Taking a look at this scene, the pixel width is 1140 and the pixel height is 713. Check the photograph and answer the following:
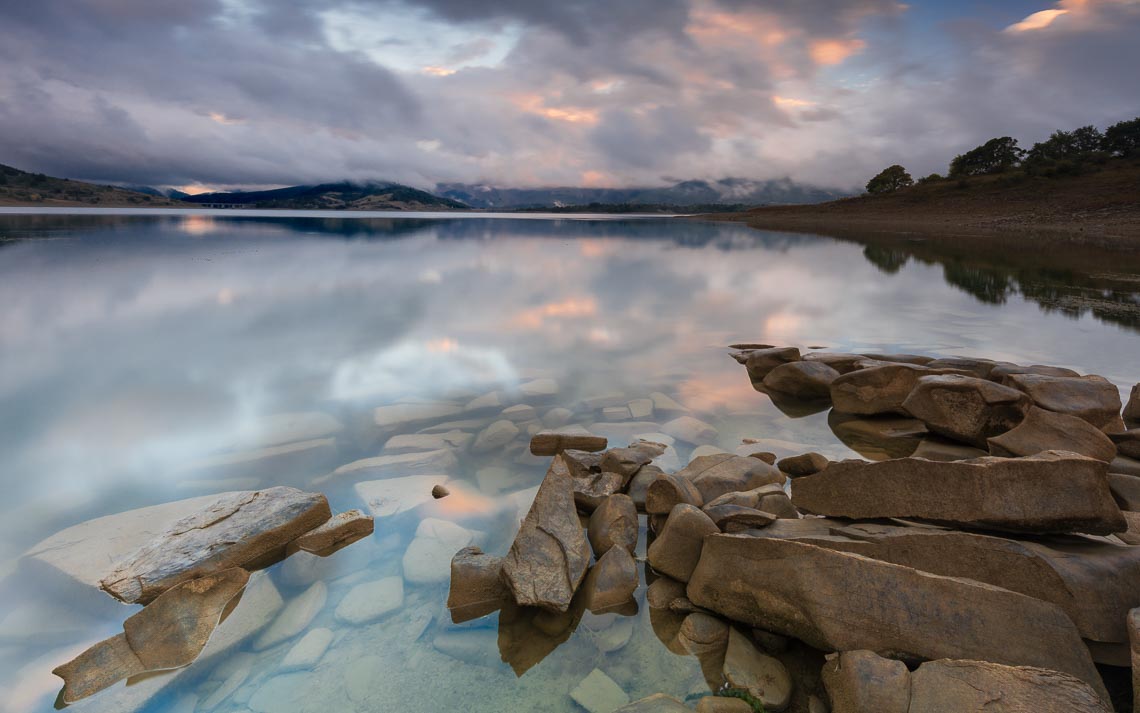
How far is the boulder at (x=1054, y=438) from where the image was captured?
597 cm

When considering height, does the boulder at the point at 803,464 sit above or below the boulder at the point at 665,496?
below

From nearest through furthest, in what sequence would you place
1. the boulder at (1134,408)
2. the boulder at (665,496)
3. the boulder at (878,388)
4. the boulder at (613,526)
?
the boulder at (613,526)
the boulder at (665,496)
the boulder at (1134,408)
the boulder at (878,388)

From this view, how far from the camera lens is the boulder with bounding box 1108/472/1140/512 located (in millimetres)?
5371

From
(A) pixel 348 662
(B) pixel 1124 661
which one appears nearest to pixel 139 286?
(A) pixel 348 662

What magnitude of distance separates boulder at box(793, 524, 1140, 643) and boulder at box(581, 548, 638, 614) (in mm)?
1537

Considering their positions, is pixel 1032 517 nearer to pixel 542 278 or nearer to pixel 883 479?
pixel 883 479

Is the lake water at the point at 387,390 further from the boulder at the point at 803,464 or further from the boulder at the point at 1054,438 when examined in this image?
the boulder at the point at 1054,438

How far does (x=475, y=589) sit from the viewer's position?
15.7 feet

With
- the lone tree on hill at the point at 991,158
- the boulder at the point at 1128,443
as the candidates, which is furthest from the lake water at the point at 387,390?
the lone tree on hill at the point at 991,158

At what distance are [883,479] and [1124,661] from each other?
1.87 metres

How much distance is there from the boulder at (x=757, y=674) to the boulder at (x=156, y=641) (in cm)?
415

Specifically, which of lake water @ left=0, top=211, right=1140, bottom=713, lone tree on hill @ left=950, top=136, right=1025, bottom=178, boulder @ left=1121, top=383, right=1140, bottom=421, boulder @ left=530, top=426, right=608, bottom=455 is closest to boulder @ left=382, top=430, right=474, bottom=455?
lake water @ left=0, top=211, right=1140, bottom=713

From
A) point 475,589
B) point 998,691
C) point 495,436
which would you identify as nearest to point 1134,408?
point 998,691

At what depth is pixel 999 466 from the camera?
4465 millimetres
